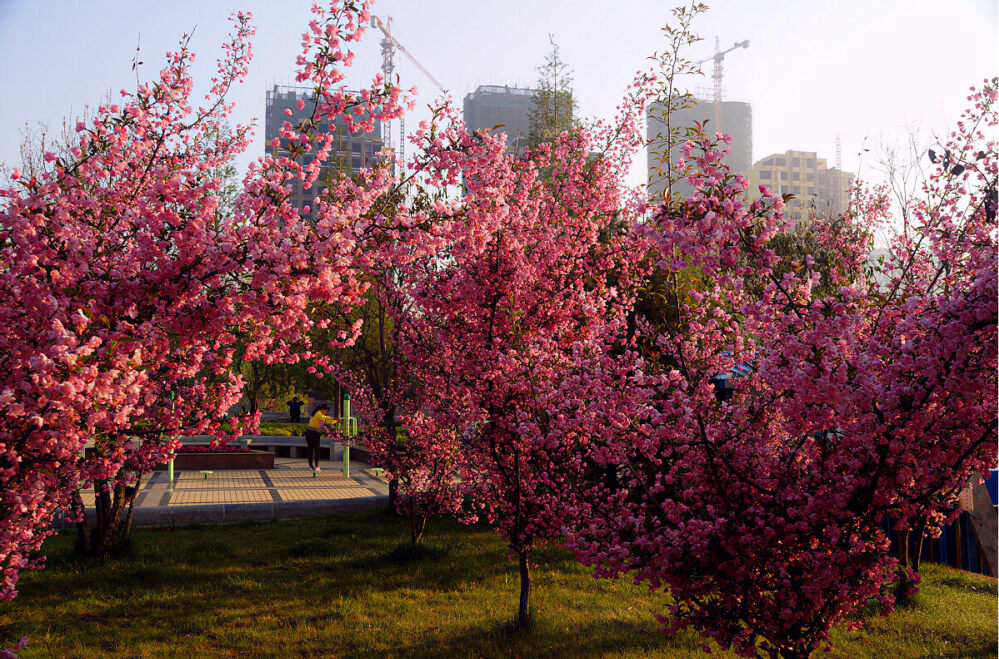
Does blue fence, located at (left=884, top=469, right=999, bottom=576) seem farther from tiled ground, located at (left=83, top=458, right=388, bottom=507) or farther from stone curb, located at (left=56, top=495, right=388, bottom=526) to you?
tiled ground, located at (left=83, top=458, right=388, bottom=507)

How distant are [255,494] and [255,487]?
4.04 ft

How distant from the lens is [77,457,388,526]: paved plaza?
458 inches

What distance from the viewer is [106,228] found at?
5.02 metres

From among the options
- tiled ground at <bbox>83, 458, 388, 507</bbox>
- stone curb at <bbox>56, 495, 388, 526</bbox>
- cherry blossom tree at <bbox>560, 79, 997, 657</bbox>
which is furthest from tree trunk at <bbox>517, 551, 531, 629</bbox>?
tiled ground at <bbox>83, 458, 388, 507</bbox>

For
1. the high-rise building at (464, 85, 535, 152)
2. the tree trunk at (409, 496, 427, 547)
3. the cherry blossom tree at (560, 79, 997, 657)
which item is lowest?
the tree trunk at (409, 496, 427, 547)

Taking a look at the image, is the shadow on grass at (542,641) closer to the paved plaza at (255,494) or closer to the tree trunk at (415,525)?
the tree trunk at (415,525)

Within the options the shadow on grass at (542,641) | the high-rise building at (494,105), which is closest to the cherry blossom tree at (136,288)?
the shadow on grass at (542,641)

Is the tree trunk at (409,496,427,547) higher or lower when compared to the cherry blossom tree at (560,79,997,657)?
lower

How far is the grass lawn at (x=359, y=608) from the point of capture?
20.8ft

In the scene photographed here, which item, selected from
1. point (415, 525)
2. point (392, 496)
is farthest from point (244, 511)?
point (415, 525)

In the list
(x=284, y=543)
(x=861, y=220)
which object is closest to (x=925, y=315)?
(x=861, y=220)

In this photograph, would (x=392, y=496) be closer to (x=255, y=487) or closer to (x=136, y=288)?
(x=255, y=487)

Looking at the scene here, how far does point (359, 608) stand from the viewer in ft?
24.1

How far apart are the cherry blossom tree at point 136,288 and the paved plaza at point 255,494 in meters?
6.64
